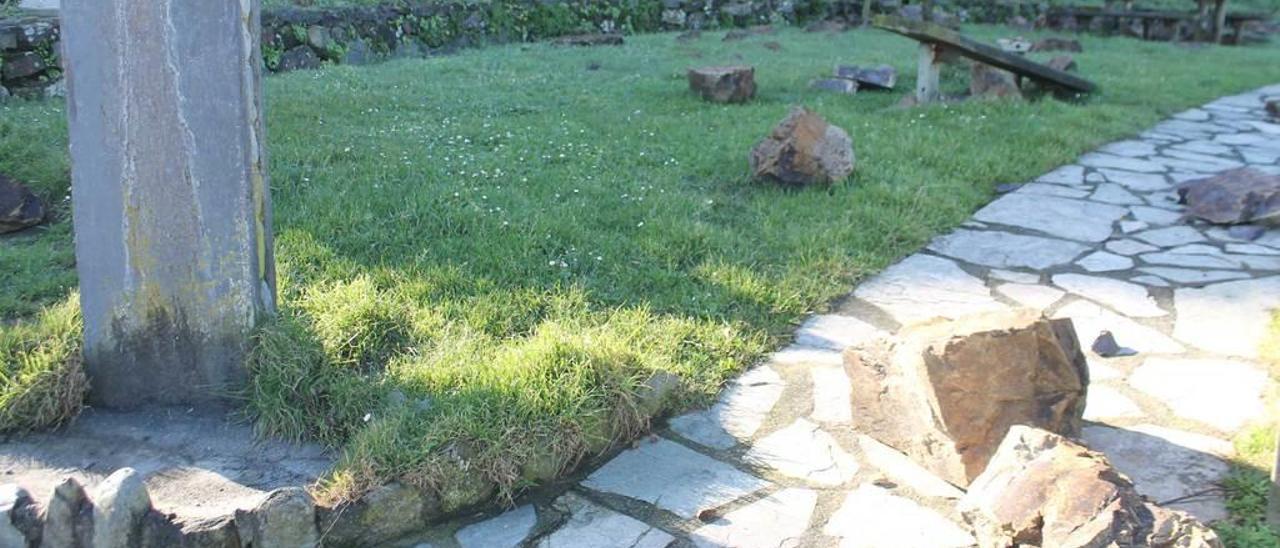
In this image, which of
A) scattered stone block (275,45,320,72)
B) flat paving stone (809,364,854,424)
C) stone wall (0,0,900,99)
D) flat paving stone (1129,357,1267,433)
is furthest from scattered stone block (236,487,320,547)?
scattered stone block (275,45,320,72)

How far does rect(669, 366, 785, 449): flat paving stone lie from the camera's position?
340 cm

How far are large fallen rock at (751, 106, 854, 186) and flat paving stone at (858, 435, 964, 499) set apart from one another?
106 inches

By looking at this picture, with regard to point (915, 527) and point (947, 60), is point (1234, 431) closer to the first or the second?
point (915, 527)

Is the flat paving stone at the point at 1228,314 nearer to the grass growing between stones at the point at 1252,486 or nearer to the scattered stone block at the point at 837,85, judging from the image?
the grass growing between stones at the point at 1252,486

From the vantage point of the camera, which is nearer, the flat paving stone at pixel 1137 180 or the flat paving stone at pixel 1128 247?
the flat paving stone at pixel 1128 247

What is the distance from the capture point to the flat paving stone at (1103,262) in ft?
16.4

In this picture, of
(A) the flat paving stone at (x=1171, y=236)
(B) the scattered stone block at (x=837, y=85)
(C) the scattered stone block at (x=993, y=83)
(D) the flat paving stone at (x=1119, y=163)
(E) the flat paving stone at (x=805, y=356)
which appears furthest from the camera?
A: (B) the scattered stone block at (x=837, y=85)

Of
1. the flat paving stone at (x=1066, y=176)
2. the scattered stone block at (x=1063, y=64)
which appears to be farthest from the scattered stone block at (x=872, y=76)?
the flat paving stone at (x=1066, y=176)

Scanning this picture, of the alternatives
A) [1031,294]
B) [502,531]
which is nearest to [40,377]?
[502,531]

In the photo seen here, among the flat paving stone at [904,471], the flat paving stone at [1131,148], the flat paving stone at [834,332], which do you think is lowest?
the flat paving stone at [904,471]

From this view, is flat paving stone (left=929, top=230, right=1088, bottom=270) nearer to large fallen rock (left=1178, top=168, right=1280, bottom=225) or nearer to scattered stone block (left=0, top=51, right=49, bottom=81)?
large fallen rock (left=1178, top=168, right=1280, bottom=225)

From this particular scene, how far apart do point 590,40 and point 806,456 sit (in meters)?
10.3

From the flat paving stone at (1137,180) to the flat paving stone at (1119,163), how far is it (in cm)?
11

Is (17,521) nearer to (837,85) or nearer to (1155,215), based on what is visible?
(1155,215)
